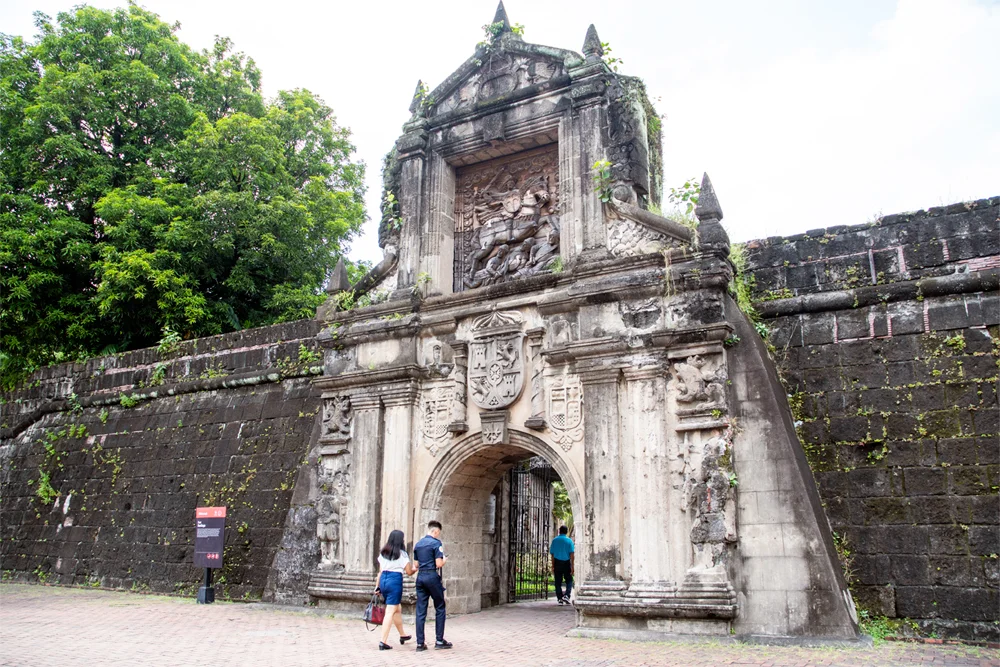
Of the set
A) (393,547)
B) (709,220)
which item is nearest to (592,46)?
(709,220)

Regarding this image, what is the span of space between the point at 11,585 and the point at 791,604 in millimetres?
13593

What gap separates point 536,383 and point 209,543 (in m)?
5.54

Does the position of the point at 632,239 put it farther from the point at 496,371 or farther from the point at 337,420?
the point at 337,420

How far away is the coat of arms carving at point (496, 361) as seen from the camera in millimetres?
10250

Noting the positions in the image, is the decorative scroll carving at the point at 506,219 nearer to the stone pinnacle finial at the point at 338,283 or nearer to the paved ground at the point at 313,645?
the stone pinnacle finial at the point at 338,283

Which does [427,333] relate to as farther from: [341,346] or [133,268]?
[133,268]

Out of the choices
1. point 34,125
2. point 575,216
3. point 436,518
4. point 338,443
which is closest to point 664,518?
point 436,518

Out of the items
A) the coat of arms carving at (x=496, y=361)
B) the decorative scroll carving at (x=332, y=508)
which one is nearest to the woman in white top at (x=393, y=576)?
the coat of arms carving at (x=496, y=361)

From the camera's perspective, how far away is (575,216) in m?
10.4

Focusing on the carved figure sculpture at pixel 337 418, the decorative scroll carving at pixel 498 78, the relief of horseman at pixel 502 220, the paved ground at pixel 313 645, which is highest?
the decorative scroll carving at pixel 498 78

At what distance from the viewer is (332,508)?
36.2ft

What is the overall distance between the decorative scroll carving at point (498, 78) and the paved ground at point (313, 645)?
7021mm

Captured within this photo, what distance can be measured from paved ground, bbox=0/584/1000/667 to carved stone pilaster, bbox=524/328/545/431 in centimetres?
237

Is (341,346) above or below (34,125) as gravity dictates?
below
